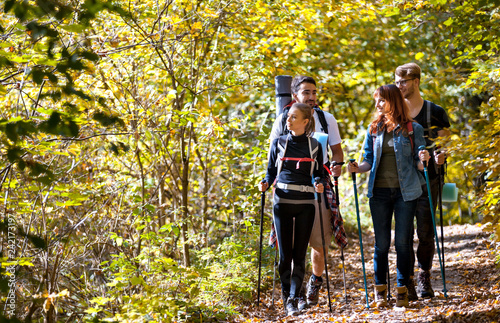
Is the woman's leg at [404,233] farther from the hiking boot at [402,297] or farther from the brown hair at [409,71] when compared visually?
the brown hair at [409,71]

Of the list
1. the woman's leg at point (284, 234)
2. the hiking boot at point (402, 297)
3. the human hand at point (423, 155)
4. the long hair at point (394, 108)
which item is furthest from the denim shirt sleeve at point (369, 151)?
the hiking boot at point (402, 297)

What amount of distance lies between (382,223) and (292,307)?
1.07 meters

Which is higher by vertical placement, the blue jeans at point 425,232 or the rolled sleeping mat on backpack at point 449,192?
the rolled sleeping mat on backpack at point 449,192

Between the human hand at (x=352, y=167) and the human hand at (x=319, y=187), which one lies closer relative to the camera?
the human hand at (x=319, y=187)

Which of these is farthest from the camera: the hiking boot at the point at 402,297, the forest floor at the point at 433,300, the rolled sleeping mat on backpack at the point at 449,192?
the rolled sleeping mat on backpack at the point at 449,192

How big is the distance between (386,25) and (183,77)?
652 centimetres

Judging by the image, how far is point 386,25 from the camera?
1245 cm

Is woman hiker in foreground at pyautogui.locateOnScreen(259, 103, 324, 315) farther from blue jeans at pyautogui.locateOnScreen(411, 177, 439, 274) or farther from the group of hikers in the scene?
blue jeans at pyautogui.locateOnScreen(411, 177, 439, 274)

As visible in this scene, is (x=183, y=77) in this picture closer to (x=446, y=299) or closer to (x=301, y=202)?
(x=301, y=202)

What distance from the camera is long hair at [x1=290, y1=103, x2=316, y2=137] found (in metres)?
5.02

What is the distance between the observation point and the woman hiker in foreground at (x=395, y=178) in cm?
486

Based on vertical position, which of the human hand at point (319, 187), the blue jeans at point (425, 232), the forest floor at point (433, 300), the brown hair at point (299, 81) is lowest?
the forest floor at point (433, 300)

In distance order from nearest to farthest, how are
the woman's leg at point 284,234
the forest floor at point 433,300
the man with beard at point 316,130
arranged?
1. the forest floor at point 433,300
2. the woman's leg at point 284,234
3. the man with beard at point 316,130

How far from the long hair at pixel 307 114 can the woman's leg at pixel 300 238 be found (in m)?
0.66
